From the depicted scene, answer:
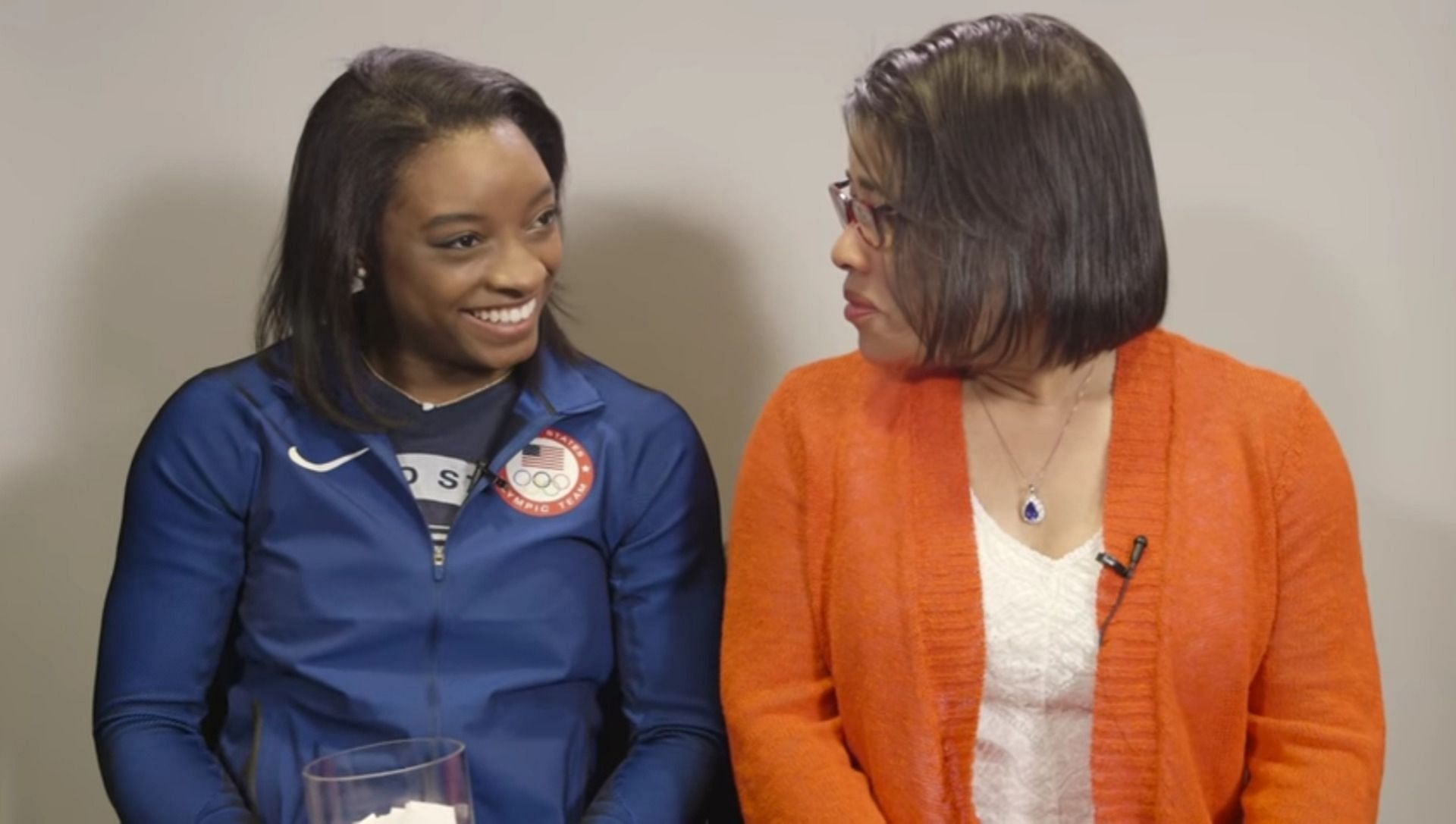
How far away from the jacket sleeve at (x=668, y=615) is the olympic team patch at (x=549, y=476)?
0.05 m

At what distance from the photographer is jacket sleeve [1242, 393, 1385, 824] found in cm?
141

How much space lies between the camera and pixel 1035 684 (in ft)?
4.60

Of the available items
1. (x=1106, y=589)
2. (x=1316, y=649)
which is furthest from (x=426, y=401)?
(x=1316, y=649)

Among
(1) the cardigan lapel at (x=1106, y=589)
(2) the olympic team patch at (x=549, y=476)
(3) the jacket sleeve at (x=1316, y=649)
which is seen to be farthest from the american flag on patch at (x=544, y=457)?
(3) the jacket sleeve at (x=1316, y=649)

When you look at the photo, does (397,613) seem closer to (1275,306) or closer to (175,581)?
(175,581)

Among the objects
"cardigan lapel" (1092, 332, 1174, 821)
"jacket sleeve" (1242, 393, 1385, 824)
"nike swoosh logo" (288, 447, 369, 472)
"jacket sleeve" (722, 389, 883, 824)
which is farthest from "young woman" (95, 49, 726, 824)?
"jacket sleeve" (1242, 393, 1385, 824)

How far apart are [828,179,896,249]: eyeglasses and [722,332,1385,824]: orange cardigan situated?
185 millimetres

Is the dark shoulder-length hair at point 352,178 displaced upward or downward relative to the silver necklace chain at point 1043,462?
upward

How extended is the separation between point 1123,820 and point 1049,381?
421 millimetres

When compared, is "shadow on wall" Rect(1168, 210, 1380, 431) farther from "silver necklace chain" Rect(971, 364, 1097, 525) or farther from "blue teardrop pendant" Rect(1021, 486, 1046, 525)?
"blue teardrop pendant" Rect(1021, 486, 1046, 525)

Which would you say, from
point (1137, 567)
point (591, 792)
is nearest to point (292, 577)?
point (591, 792)

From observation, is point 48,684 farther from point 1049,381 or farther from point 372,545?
point 1049,381

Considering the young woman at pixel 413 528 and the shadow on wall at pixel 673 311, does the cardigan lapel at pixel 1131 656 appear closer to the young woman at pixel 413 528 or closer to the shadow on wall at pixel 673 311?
the young woman at pixel 413 528

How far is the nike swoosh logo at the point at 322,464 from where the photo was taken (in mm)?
1574
